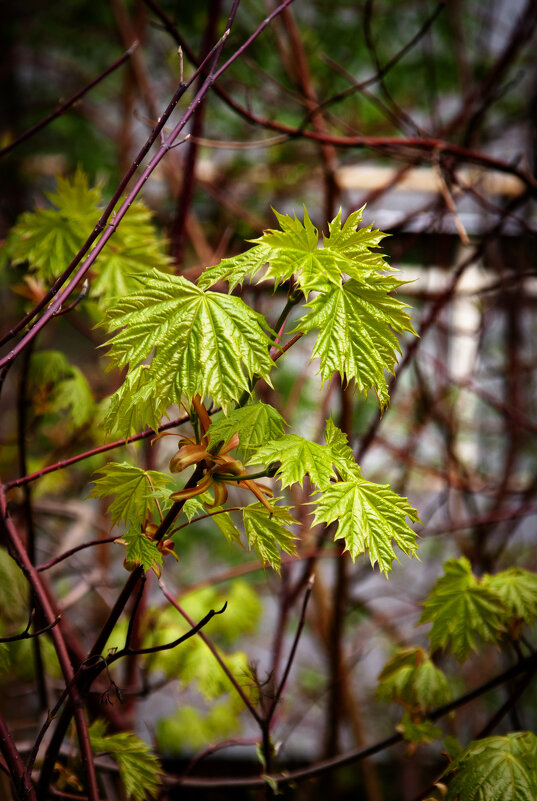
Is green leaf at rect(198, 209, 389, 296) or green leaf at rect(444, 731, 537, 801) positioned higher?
green leaf at rect(198, 209, 389, 296)

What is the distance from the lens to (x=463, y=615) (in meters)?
0.80

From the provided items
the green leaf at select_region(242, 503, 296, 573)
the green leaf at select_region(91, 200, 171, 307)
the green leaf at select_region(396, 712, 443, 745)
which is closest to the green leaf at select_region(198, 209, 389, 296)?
the green leaf at select_region(242, 503, 296, 573)

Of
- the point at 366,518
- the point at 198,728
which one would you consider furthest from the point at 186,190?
the point at 198,728

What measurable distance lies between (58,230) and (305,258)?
52cm

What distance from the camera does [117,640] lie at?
5.73ft

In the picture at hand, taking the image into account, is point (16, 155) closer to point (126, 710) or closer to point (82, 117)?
point (82, 117)

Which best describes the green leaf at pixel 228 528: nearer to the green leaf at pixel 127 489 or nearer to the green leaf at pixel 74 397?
the green leaf at pixel 127 489

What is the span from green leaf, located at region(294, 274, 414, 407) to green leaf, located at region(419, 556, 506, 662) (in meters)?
0.36

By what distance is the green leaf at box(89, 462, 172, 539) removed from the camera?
0.64m

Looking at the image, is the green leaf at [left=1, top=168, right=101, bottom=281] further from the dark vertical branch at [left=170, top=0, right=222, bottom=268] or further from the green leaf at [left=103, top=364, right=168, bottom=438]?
the green leaf at [left=103, top=364, right=168, bottom=438]

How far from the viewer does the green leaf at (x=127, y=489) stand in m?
0.64

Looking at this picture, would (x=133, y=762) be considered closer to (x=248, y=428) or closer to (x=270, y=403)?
(x=248, y=428)

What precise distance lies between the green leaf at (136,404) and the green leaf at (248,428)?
51mm

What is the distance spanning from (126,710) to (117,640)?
1.43ft
